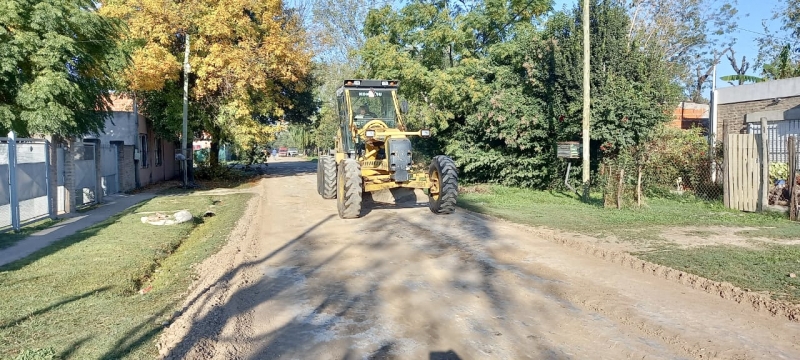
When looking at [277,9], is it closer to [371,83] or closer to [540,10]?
[540,10]

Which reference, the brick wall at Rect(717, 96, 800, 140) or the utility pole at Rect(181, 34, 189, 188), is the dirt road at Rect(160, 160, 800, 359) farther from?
the utility pole at Rect(181, 34, 189, 188)

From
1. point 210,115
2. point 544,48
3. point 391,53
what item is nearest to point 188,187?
point 210,115

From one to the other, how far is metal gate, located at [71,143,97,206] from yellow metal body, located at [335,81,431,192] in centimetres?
728

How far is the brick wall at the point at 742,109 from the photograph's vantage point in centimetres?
1781

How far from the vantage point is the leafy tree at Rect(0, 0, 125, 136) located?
1322 centimetres

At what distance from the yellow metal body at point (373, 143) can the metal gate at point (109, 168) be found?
29.4 ft

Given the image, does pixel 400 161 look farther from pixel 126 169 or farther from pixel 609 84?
pixel 126 169

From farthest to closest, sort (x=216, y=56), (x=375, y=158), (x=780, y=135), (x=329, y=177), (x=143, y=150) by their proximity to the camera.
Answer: (x=143, y=150), (x=216, y=56), (x=780, y=135), (x=329, y=177), (x=375, y=158)

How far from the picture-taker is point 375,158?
1484 cm

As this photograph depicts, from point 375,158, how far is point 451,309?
8857mm

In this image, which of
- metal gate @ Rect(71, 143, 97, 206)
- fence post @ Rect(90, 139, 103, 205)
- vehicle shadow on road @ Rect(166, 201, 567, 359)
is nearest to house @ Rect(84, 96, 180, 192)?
fence post @ Rect(90, 139, 103, 205)

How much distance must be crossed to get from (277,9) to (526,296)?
23.7 meters

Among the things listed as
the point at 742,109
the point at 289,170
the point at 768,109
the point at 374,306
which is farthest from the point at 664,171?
the point at 289,170

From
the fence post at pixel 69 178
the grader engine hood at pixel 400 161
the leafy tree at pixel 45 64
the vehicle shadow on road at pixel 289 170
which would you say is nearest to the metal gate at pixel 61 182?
the fence post at pixel 69 178
